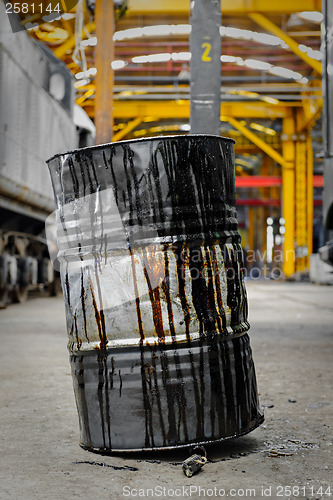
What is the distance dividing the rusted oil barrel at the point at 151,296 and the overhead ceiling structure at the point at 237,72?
6508mm

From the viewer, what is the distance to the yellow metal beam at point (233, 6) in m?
14.7

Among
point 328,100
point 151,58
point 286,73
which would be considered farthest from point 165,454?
point 286,73

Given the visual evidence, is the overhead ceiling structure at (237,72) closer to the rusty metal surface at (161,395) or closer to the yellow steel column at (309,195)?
the yellow steel column at (309,195)

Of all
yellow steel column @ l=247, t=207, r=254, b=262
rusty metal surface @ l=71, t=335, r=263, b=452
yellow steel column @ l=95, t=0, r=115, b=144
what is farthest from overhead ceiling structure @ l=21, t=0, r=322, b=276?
yellow steel column @ l=247, t=207, r=254, b=262

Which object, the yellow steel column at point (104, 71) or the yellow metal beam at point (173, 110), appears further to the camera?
the yellow metal beam at point (173, 110)

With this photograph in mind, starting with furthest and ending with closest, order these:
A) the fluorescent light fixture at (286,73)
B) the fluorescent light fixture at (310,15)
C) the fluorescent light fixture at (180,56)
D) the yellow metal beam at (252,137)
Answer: the yellow metal beam at (252,137), the fluorescent light fixture at (286,73), the fluorescent light fixture at (180,56), the fluorescent light fixture at (310,15)

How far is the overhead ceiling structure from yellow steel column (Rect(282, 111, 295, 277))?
0.14 feet

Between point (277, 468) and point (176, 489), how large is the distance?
39cm

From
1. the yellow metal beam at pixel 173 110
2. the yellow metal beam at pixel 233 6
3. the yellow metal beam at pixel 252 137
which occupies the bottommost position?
the yellow metal beam at pixel 252 137

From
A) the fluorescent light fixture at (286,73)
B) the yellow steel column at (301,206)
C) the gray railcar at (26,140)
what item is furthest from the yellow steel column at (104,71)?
the yellow steel column at (301,206)

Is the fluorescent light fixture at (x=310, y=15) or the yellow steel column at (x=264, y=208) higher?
the fluorescent light fixture at (x=310, y=15)

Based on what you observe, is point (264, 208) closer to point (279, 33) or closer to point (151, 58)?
point (151, 58)

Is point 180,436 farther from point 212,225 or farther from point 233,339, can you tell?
point 212,225

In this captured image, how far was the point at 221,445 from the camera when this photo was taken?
7.25ft
